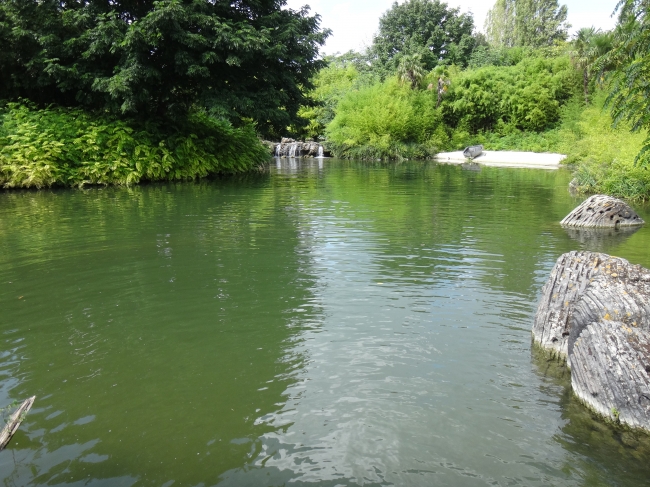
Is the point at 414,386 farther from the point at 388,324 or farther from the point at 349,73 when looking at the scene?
the point at 349,73

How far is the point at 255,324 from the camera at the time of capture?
5453mm

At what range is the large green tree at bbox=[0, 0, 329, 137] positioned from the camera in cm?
1786

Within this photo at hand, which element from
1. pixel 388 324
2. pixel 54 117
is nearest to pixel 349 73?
pixel 54 117

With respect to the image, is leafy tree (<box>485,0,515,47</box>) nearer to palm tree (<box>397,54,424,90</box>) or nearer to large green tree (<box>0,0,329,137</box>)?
palm tree (<box>397,54,424,90</box>)

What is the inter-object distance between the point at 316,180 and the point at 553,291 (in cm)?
1730

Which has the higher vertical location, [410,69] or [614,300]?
[410,69]

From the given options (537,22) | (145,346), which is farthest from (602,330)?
(537,22)

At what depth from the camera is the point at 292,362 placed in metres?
4.62

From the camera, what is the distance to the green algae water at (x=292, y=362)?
127 inches

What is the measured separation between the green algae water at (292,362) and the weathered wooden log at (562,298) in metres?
0.20

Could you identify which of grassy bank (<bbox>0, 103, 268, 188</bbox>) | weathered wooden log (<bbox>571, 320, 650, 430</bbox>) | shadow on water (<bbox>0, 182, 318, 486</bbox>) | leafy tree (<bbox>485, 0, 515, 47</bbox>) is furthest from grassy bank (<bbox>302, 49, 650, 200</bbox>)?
weathered wooden log (<bbox>571, 320, 650, 430</bbox>)

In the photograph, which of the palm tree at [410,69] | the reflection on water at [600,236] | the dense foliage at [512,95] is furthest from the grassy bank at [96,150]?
the dense foliage at [512,95]

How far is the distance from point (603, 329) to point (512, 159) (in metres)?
32.1

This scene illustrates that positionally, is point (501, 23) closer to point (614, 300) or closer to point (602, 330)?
point (614, 300)
